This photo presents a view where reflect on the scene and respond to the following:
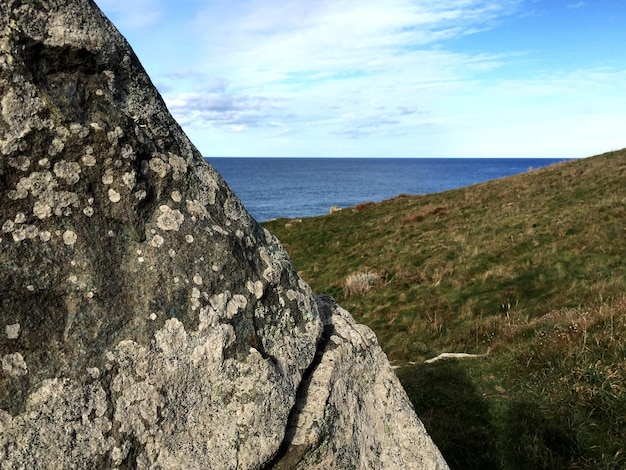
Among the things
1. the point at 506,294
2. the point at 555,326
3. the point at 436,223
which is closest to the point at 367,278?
the point at 506,294

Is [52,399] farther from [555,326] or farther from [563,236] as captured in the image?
[563,236]

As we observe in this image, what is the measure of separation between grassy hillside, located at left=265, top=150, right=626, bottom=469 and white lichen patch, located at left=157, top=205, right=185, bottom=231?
19.1 ft

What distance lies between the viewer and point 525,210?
87.6ft

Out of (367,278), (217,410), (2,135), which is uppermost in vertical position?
(2,135)

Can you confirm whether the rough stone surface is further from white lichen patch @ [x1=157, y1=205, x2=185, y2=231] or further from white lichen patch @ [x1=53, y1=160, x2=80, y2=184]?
white lichen patch @ [x1=53, y1=160, x2=80, y2=184]

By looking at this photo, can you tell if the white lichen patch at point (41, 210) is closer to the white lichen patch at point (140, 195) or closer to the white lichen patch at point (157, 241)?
the white lichen patch at point (140, 195)

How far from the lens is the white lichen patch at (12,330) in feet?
10.6

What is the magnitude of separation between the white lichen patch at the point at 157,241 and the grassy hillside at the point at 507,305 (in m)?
5.85

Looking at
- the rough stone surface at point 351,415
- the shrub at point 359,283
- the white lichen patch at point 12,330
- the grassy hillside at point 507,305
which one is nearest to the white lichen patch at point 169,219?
the white lichen patch at point 12,330

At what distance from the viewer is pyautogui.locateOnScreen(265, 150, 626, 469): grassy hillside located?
775cm

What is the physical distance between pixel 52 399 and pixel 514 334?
1075 cm

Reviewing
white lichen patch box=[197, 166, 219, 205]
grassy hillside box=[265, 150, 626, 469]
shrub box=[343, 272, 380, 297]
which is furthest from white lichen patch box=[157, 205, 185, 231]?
shrub box=[343, 272, 380, 297]

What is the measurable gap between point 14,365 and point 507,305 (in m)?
14.6

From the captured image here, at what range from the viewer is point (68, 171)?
3623 millimetres
